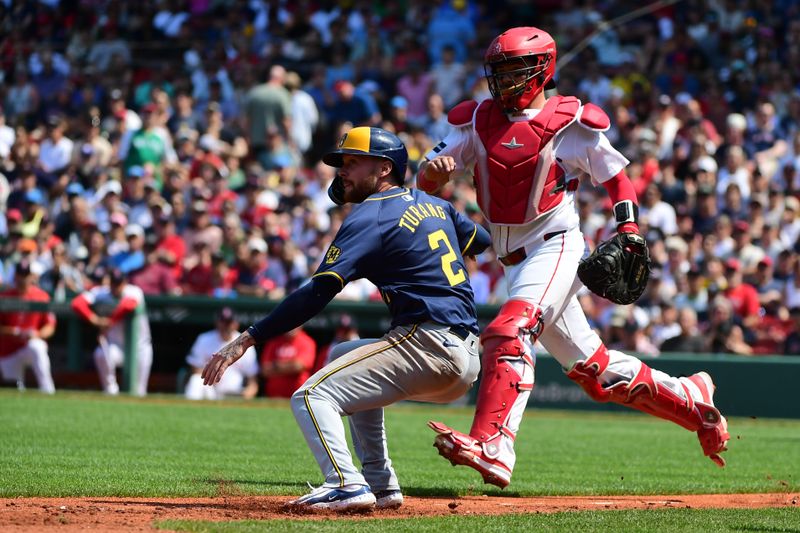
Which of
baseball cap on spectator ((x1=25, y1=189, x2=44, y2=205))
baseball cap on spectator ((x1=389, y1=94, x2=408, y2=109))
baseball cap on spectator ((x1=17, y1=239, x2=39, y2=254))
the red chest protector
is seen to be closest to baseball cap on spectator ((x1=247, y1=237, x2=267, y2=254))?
baseball cap on spectator ((x1=17, y1=239, x2=39, y2=254))

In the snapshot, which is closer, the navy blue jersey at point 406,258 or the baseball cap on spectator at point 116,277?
the navy blue jersey at point 406,258

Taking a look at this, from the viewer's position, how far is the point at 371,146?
5.92 metres

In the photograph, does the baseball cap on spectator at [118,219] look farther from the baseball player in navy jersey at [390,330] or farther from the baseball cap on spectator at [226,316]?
the baseball player in navy jersey at [390,330]

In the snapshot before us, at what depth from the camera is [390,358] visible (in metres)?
5.75

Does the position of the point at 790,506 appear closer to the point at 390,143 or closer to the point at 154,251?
the point at 390,143

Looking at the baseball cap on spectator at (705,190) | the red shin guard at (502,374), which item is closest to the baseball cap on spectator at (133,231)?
the baseball cap on spectator at (705,190)

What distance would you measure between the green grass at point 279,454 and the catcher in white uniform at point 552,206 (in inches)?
26.2

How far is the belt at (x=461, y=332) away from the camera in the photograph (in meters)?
5.83

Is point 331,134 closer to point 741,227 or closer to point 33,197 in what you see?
point 33,197

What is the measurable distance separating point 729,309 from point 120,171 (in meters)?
8.82

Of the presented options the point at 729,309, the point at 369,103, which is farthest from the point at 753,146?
the point at 369,103

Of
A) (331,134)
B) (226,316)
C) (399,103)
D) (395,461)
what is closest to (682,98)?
(399,103)

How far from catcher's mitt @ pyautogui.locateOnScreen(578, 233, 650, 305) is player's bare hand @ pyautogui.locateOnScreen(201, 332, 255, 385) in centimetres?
194

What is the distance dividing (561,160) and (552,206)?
25cm
